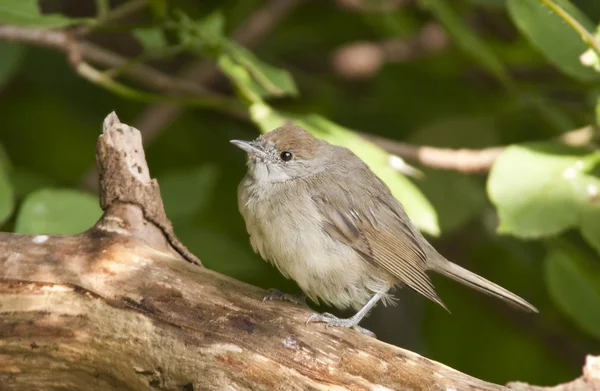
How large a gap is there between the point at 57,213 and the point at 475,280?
2140 mm

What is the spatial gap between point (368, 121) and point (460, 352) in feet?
6.27

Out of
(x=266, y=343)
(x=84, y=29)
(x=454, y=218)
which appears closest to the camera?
(x=266, y=343)

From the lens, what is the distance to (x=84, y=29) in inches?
180

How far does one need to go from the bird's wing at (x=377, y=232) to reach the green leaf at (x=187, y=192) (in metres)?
1.23

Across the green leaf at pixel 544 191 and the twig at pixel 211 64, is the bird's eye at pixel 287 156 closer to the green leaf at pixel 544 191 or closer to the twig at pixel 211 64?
the green leaf at pixel 544 191

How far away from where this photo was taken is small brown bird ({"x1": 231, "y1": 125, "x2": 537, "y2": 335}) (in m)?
3.75

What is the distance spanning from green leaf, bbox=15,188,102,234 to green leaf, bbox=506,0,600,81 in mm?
2295

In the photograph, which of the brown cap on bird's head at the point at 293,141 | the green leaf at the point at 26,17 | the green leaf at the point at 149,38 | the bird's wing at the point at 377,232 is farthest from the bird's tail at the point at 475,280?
the green leaf at the point at 26,17

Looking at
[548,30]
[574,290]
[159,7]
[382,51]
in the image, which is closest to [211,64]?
[382,51]

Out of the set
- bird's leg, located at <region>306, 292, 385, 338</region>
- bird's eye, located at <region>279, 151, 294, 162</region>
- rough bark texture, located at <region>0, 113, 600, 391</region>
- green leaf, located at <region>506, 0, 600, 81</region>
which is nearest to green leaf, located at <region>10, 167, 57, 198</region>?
rough bark texture, located at <region>0, 113, 600, 391</region>

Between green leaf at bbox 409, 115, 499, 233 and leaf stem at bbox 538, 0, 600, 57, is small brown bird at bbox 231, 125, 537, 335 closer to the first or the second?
green leaf at bbox 409, 115, 499, 233

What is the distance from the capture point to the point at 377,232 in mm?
3984

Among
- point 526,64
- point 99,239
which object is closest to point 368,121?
point 526,64

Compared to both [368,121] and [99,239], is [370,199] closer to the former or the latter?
[99,239]
